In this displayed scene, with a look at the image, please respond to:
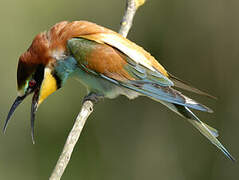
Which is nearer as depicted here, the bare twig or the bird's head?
the bare twig

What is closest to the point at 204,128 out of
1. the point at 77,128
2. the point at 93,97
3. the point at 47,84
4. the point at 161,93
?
the point at 161,93

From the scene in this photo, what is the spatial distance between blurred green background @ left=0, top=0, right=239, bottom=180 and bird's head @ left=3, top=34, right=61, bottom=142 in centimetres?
125

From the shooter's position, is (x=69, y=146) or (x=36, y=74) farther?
(x=36, y=74)

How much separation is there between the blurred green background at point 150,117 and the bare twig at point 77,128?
1.05 metres

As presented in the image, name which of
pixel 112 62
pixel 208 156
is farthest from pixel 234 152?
pixel 112 62

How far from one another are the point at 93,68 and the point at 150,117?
4.71ft

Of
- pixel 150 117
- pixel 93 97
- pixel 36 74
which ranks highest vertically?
pixel 36 74

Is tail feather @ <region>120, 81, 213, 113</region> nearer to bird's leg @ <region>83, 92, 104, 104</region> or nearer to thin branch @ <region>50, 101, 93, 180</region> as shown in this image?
bird's leg @ <region>83, 92, 104, 104</region>

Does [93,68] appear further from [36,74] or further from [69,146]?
[69,146]

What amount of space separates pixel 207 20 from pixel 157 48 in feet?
1.62

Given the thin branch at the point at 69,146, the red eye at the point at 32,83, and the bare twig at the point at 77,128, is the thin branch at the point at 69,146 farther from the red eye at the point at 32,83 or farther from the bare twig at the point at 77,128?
the red eye at the point at 32,83

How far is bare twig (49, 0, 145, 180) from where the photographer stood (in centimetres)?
240

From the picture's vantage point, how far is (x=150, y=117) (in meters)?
4.40

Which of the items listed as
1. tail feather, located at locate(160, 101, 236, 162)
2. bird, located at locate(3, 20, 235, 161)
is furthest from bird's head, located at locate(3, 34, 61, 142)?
tail feather, located at locate(160, 101, 236, 162)
